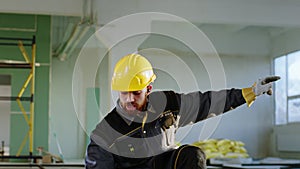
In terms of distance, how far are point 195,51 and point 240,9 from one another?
4.12m

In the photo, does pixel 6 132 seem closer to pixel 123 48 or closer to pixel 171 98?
pixel 123 48

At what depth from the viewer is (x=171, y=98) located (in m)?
2.96

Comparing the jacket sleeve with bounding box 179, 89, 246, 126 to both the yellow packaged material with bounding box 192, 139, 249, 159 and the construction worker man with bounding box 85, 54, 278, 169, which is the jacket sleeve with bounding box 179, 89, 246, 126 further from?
the yellow packaged material with bounding box 192, 139, 249, 159

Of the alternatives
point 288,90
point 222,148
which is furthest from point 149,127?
point 288,90

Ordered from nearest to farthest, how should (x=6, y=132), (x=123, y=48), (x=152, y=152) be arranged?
(x=152, y=152)
(x=123, y=48)
(x=6, y=132)

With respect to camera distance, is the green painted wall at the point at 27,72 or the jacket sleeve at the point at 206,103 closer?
the jacket sleeve at the point at 206,103

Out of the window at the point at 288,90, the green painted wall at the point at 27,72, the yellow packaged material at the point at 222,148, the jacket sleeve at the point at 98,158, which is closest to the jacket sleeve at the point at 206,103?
the jacket sleeve at the point at 98,158

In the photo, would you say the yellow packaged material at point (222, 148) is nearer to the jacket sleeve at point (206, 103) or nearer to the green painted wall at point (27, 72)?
the green painted wall at point (27, 72)

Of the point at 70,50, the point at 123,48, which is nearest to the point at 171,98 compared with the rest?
the point at 123,48

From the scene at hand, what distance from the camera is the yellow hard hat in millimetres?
2881

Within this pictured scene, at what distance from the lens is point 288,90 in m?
11.6

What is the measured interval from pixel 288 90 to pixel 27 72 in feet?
17.6

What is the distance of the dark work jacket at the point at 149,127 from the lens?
2.83 meters

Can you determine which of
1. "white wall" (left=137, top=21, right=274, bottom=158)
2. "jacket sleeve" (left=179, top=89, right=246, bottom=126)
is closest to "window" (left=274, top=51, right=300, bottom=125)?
"white wall" (left=137, top=21, right=274, bottom=158)
